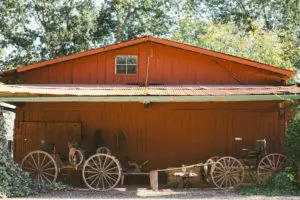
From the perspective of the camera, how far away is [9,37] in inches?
1064

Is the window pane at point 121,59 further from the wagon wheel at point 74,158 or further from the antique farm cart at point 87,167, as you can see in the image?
the wagon wheel at point 74,158

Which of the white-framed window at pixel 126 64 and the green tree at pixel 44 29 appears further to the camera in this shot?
the green tree at pixel 44 29

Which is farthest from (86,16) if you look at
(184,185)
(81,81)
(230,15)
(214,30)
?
(184,185)

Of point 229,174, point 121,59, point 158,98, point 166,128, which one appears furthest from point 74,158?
point 121,59

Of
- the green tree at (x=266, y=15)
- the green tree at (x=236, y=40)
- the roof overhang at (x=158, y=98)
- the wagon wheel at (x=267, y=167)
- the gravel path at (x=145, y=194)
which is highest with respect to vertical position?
the green tree at (x=266, y=15)

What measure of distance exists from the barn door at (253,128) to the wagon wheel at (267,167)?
5.47 feet

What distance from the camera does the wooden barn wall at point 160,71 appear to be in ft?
48.8

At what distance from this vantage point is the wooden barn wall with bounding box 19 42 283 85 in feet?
48.8

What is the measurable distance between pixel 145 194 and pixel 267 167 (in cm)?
372

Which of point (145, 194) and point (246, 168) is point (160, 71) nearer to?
point (246, 168)

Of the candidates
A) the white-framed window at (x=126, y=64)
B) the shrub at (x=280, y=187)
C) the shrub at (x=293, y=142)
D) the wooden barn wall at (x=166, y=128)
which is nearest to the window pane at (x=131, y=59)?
the white-framed window at (x=126, y=64)

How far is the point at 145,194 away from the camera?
37.1 feet

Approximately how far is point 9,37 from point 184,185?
18.8 m

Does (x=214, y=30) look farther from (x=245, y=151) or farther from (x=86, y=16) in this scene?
(x=245, y=151)
